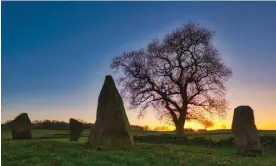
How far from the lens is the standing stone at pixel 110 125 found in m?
29.2

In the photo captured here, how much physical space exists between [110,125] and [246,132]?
11.0m

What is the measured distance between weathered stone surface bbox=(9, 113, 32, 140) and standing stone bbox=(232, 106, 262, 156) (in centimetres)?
2247

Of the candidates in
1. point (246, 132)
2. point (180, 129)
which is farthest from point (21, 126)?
point (246, 132)

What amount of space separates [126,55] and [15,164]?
42.7 meters

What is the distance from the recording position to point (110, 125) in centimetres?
2952

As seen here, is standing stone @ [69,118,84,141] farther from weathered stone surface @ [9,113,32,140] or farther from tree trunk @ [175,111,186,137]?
tree trunk @ [175,111,186,137]

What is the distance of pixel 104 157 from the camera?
22875 mm

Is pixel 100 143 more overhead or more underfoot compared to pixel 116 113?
more underfoot

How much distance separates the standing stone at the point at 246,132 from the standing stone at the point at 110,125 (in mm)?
9131

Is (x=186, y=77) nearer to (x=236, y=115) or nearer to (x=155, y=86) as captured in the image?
(x=155, y=86)

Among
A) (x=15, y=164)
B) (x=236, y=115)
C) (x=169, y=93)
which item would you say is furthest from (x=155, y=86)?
(x=15, y=164)

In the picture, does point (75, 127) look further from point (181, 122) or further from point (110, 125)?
point (181, 122)

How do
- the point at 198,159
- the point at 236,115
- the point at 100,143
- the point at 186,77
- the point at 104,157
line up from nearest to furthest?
the point at 104,157 < the point at 198,159 < the point at 100,143 < the point at 236,115 < the point at 186,77

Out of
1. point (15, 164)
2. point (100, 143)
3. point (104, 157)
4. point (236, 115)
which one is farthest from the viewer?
point (236, 115)
